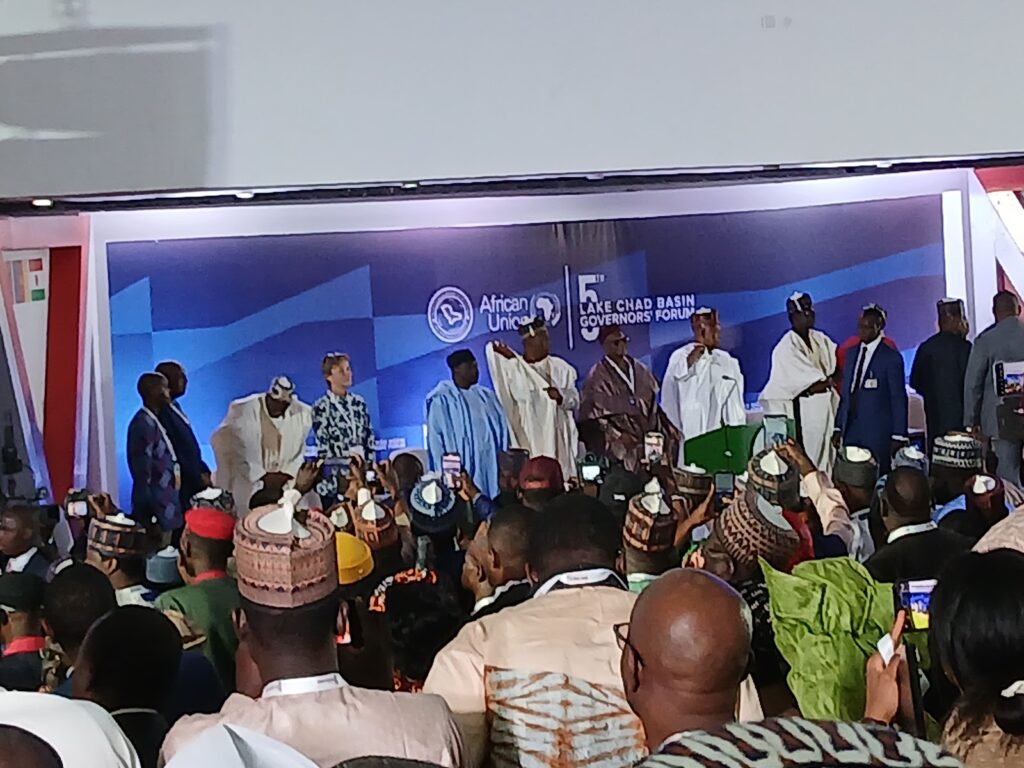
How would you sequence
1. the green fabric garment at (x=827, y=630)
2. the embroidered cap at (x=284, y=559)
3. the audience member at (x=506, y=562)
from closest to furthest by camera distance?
the embroidered cap at (x=284, y=559) < the green fabric garment at (x=827, y=630) < the audience member at (x=506, y=562)

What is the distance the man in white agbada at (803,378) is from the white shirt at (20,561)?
210 centimetres

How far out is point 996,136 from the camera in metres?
3.50

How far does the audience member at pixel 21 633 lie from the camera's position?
2.95 m

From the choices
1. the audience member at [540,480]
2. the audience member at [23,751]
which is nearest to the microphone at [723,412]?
the audience member at [540,480]

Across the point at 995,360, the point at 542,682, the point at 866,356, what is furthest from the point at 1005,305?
the point at 542,682

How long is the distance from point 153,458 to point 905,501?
2.04 metres

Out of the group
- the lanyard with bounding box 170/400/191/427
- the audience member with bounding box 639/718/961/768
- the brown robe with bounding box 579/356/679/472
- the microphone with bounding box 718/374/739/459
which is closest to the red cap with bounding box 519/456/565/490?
the brown robe with bounding box 579/356/679/472

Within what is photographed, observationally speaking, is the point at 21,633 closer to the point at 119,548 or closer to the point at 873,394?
the point at 119,548

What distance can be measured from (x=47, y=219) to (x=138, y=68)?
48 cm

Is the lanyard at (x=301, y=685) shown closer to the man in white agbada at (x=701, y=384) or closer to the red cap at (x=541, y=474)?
the red cap at (x=541, y=474)

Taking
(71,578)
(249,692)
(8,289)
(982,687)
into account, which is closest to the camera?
(982,687)

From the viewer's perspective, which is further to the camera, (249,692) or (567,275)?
(567,275)

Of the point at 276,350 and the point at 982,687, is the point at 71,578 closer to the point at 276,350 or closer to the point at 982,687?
the point at 276,350

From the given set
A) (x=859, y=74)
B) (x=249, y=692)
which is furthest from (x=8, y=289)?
(x=859, y=74)
